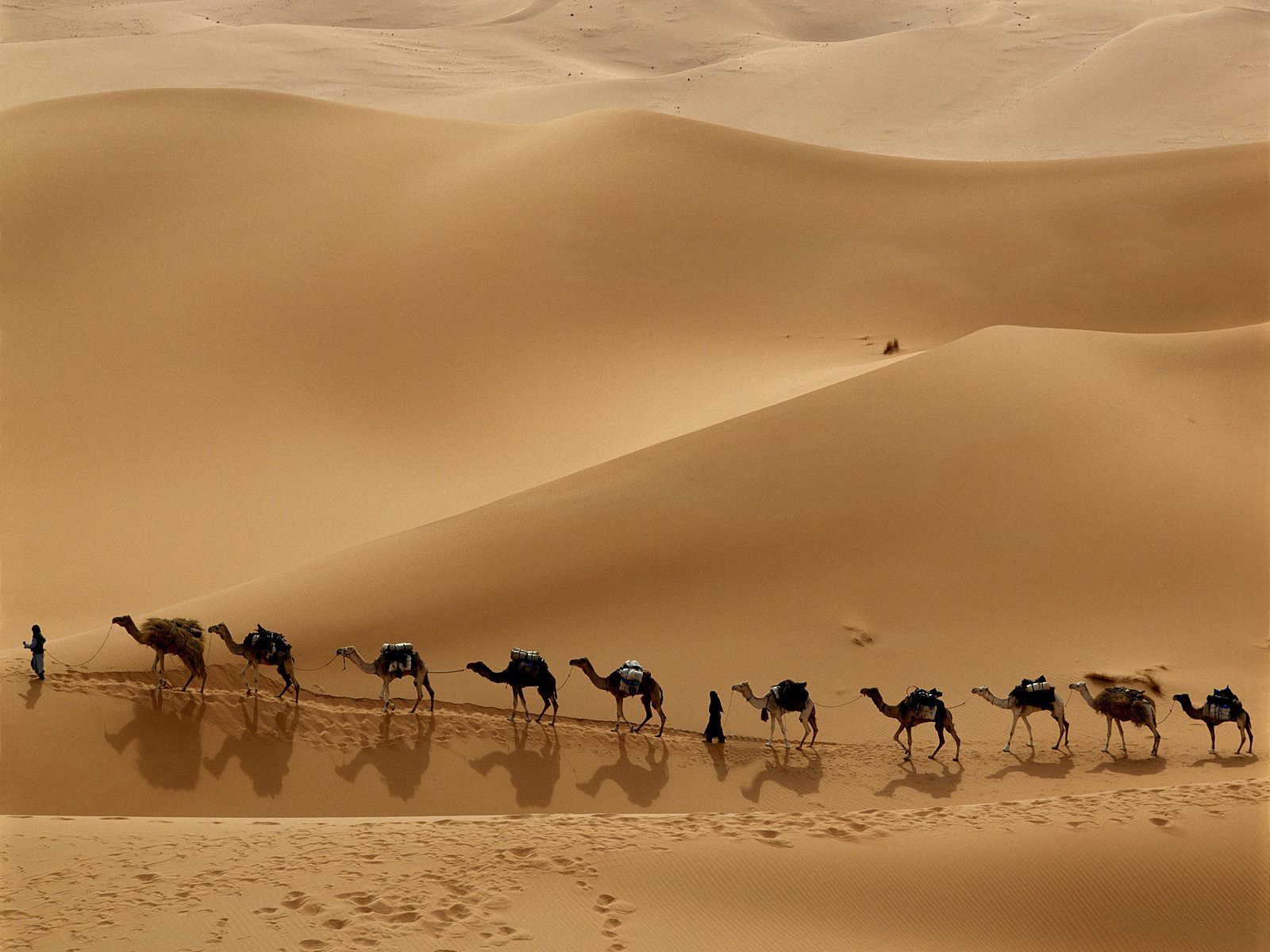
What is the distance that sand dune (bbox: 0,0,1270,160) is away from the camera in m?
48.2

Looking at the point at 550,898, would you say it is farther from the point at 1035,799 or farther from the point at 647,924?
the point at 1035,799

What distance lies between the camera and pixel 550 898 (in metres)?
10.0

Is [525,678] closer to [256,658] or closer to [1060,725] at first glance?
[256,658]

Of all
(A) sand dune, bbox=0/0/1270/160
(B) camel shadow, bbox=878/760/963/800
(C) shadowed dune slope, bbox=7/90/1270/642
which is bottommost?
(B) camel shadow, bbox=878/760/963/800

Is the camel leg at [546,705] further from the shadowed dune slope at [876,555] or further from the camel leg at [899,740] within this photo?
the camel leg at [899,740]

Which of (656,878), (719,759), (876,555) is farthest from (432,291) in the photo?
(656,878)

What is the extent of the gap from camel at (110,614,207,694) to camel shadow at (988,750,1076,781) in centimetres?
836

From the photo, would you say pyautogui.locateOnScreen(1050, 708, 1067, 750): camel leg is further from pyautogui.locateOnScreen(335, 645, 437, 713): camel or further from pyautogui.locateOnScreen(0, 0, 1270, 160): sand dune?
pyautogui.locateOnScreen(0, 0, 1270, 160): sand dune

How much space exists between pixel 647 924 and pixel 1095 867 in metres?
3.93

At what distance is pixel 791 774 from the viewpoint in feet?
43.3

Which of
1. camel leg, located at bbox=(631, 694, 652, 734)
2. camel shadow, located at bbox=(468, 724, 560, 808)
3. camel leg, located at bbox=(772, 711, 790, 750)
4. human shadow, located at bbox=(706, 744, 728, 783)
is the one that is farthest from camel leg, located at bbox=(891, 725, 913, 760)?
camel shadow, located at bbox=(468, 724, 560, 808)

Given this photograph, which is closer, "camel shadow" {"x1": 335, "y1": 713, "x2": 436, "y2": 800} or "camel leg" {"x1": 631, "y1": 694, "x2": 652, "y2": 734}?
"camel shadow" {"x1": 335, "y1": 713, "x2": 436, "y2": 800}

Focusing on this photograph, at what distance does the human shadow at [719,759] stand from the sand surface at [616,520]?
0.07 meters

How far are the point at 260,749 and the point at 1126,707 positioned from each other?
890cm
